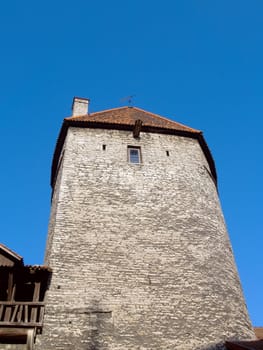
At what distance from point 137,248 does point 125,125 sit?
232 inches

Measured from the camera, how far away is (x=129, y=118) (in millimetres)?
18047

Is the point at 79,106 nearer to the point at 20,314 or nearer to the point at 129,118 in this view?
the point at 129,118

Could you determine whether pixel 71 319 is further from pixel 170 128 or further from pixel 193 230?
pixel 170 128

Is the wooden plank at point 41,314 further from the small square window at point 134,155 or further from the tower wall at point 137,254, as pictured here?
the small square window at point 134,155

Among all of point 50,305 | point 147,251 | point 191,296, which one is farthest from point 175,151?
point 50,305

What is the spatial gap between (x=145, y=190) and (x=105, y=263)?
334cm

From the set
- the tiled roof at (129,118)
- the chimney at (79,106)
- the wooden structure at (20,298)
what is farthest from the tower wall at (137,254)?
the chimney at (79,106)

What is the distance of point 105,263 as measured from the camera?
1196 centimetres

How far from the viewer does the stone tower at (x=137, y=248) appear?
1058 cm

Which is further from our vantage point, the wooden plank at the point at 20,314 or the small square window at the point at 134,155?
the small square window at the point at 134,155

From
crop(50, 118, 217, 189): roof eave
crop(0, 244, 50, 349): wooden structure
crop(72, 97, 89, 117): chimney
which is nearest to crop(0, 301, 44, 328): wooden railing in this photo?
crop(0, 244, 50, 349): wooden structure

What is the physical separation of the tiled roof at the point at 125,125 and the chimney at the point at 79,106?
0.67 metres

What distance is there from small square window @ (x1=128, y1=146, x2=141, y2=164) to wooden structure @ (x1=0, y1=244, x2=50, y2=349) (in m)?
5.89

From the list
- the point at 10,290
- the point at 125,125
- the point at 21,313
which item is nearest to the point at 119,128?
the point at 125,125
